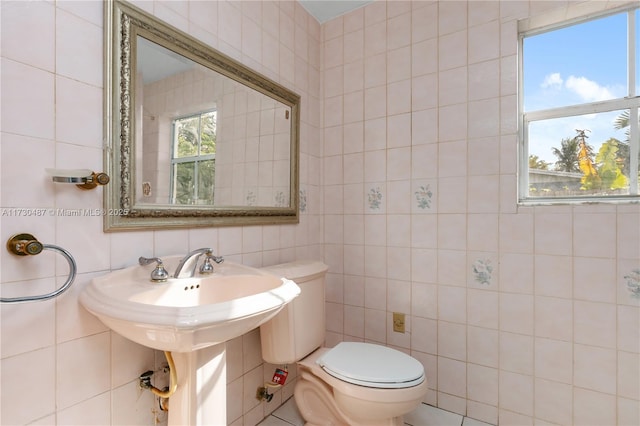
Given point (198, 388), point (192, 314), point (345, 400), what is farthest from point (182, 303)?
point (345, 400)

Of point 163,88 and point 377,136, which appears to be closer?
point 163,88

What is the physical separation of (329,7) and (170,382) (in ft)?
6.86

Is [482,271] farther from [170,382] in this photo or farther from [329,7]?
[329,7]

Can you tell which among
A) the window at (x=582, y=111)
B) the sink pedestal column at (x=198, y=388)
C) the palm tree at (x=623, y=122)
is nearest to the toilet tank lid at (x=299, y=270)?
the sink pedestal column at (x=198, y=388)

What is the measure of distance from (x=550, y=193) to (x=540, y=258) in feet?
1.08

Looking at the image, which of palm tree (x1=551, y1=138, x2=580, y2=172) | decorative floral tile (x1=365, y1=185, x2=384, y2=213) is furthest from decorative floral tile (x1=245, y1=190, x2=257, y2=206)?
palm tree (x1=551, y1=138, x2=580, y2=172)

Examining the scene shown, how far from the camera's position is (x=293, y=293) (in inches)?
37.9

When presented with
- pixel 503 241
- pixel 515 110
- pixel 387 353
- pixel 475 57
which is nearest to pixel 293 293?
pixel 387 353

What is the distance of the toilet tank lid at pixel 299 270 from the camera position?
141cm

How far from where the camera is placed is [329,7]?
190 cm

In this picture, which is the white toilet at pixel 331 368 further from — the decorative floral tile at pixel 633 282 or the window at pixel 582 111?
the window at pixel 582 111

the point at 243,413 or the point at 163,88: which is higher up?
the point at 163,88

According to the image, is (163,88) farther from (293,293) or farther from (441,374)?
(441,374)

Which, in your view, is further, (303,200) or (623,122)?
(303,200)
